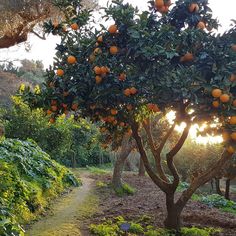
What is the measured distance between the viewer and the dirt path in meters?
6.88

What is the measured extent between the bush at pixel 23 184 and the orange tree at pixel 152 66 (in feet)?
6.29

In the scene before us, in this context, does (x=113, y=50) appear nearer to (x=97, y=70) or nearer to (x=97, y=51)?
(x=97, y=51)

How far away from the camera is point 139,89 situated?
557 centimetres

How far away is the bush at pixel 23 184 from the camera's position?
655 cm

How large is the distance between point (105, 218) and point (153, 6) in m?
4.91

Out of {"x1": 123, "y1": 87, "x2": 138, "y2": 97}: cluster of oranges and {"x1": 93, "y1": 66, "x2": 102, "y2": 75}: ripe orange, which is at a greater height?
{"x1": 93, "y1": 66, "x2": 102, "y2": 75}: ripe orange

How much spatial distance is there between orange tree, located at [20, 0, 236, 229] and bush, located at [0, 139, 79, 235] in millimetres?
1916

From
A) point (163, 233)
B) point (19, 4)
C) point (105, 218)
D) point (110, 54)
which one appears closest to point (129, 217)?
point (105, 218)

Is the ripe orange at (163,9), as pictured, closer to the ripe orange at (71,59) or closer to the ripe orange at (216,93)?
the ripe orange at (71,59)

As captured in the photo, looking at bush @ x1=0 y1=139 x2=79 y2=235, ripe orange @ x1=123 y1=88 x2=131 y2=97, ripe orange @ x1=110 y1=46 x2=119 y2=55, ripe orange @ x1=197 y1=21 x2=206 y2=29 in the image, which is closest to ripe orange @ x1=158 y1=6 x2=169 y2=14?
ripe orange @ x1=197 y1=21 x2=206 y2=29

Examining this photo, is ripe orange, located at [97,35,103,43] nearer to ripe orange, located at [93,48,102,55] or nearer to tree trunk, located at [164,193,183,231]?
ripe orange, located at [93,48,102,55]

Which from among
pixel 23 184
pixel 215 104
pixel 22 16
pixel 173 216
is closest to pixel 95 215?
pixel 23 184

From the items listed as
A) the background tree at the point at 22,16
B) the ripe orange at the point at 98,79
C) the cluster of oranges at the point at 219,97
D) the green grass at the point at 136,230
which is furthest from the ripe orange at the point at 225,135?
the background tree at the point at 22,16

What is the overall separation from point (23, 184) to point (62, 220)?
3.78 feet
